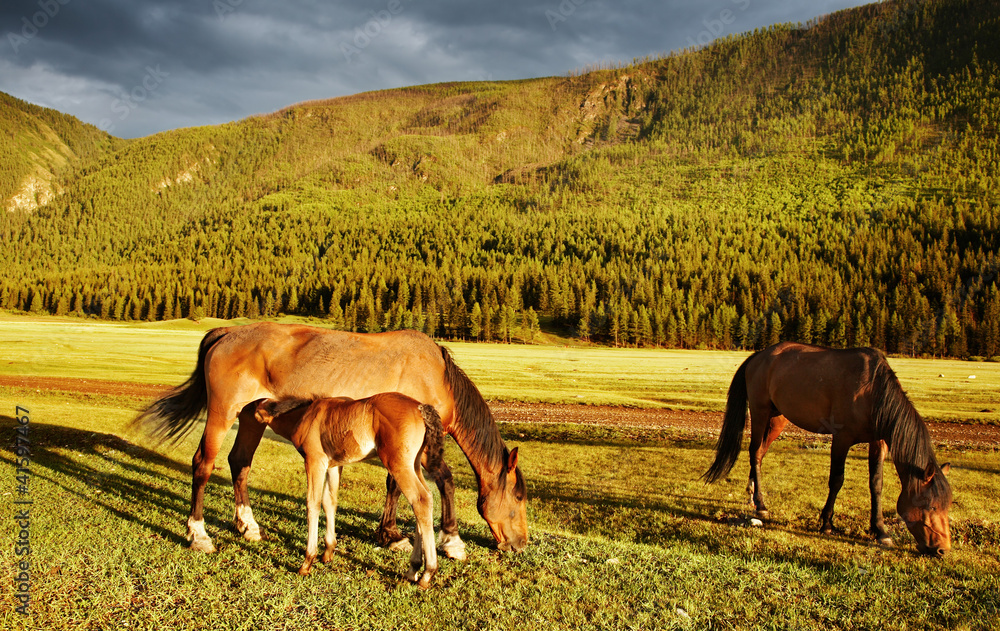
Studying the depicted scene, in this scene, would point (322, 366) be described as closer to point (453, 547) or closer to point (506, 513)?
point (453, 547)

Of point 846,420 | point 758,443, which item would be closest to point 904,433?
point 846,420

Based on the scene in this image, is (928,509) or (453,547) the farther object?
(928,509)

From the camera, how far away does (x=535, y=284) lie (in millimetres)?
119562

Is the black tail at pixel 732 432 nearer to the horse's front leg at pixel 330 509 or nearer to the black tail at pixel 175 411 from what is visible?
the horse's front leg at pixel 330 509

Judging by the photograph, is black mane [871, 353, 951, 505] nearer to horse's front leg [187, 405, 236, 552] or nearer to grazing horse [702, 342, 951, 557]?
grazing horse [702, 342, 951, 557]

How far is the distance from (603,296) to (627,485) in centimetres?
10360

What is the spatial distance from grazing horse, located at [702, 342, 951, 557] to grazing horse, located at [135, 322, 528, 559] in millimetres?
5922

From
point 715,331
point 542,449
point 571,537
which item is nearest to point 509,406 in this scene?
point 542,449

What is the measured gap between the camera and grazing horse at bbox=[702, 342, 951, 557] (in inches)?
300

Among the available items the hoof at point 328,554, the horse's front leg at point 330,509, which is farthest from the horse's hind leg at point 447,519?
the hoof at point 328,554

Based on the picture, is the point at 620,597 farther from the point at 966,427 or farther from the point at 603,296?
the point at 603,296

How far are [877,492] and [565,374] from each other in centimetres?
3632

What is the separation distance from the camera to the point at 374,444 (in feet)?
19.8

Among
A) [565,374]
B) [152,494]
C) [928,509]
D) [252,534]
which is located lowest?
[565,374]
